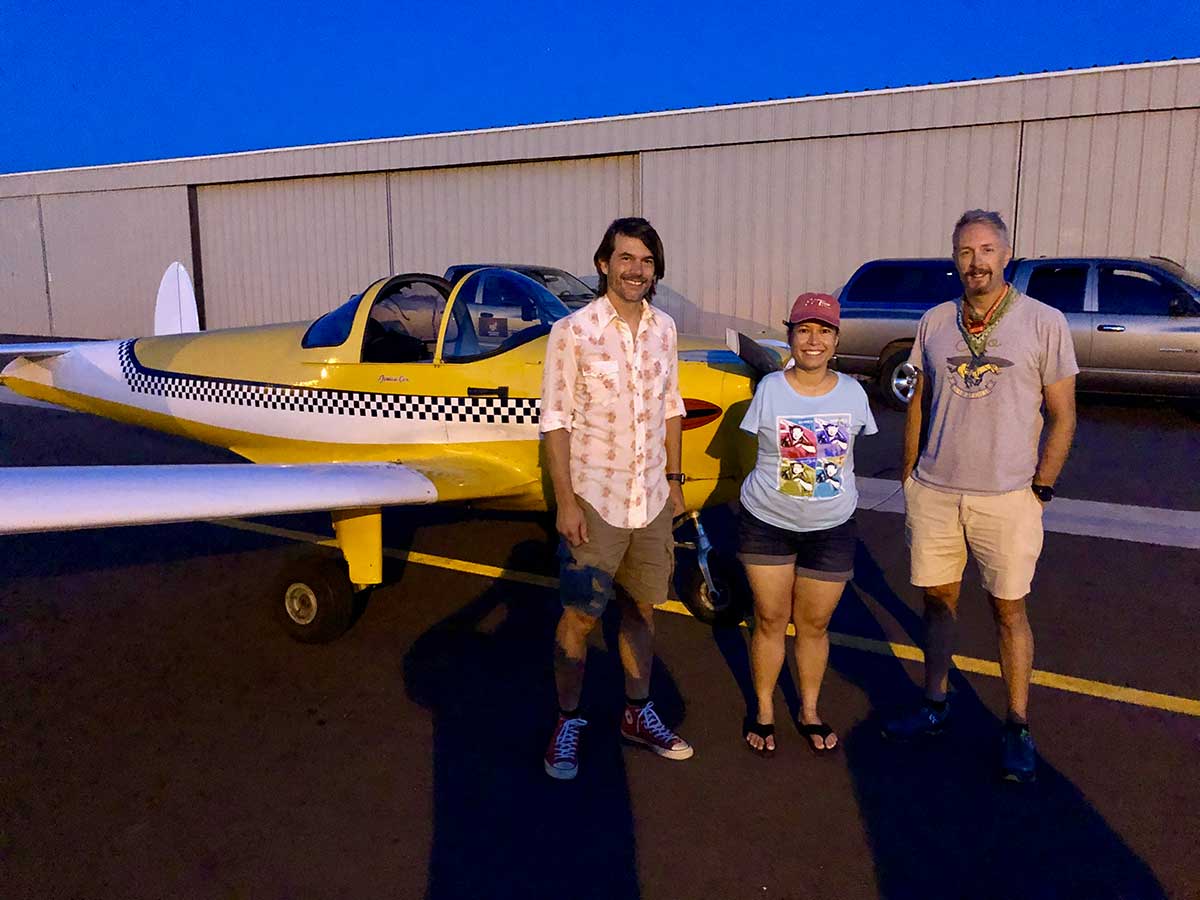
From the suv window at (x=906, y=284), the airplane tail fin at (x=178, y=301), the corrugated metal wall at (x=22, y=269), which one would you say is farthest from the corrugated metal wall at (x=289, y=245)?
the suv window at (x=906, y=284)

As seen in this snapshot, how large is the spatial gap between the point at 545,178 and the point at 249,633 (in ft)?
47.9

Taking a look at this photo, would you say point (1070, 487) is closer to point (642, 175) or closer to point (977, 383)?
point (977, 383)

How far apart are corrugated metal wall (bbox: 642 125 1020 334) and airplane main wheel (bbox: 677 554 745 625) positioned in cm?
1147

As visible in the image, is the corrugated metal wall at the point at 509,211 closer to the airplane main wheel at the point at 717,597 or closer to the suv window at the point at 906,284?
the suv window at the point at 906,284

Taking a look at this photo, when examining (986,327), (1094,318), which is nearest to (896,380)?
(1094,318)

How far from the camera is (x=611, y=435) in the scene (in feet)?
9.74

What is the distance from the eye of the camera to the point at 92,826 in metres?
2.94

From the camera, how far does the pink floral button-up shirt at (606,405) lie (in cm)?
293

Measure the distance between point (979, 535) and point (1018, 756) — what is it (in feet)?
2.62

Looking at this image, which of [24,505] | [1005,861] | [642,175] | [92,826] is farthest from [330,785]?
[642,175]

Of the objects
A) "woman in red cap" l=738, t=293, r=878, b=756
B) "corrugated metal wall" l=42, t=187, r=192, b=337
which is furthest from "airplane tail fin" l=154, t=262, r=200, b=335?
"corrugated metal wall" l=42, t=187, r=192, b=337

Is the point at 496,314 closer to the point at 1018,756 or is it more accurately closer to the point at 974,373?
the point at 974,373

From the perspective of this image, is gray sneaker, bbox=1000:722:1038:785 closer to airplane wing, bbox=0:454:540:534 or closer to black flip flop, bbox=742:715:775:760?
black flip flop, bbox=742:715:775:760

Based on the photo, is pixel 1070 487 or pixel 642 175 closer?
pixel 1070 487
